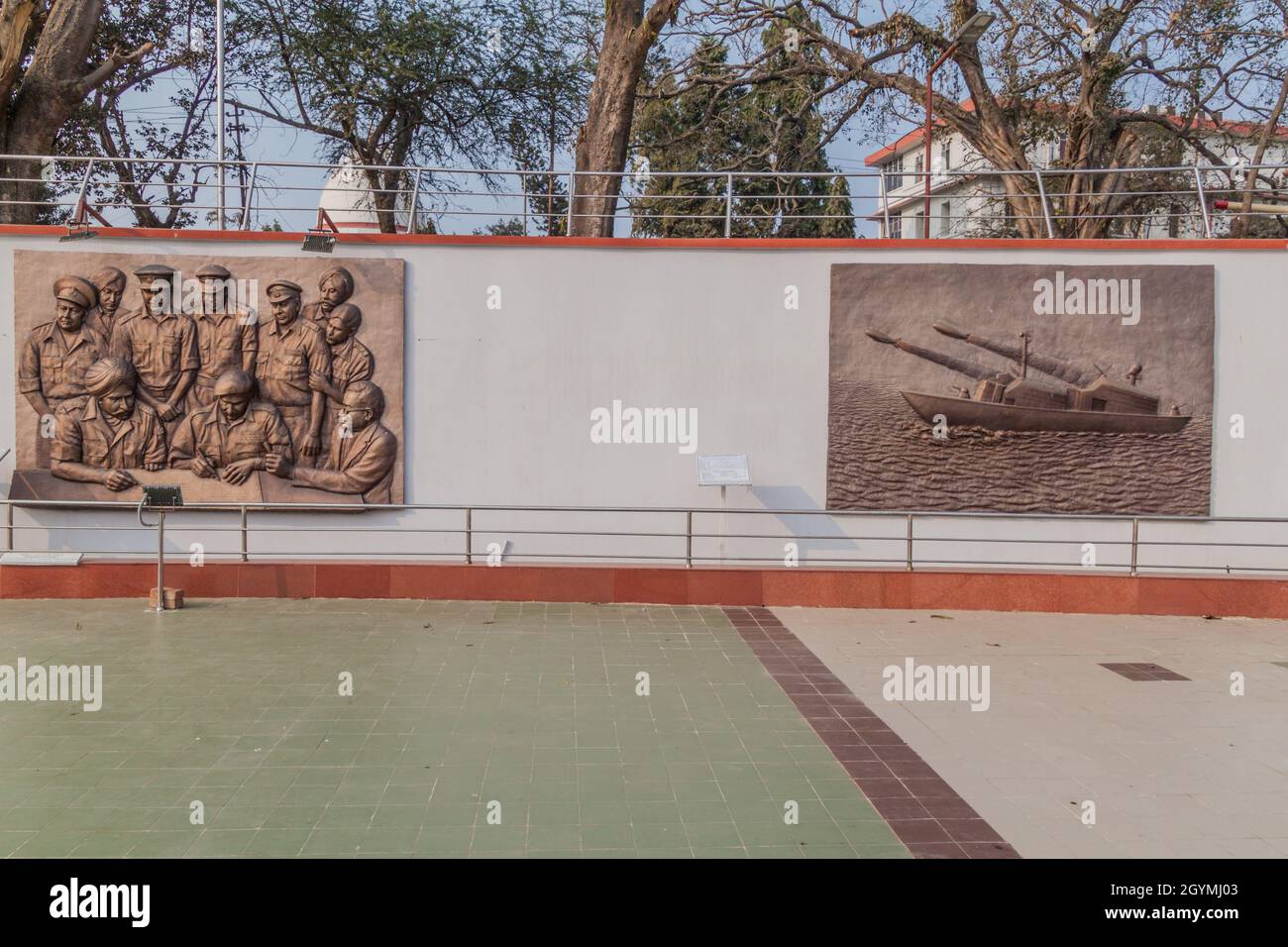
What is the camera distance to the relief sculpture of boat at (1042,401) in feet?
39.0

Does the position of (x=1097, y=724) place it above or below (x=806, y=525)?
below

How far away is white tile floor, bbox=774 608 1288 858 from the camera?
17.4ft

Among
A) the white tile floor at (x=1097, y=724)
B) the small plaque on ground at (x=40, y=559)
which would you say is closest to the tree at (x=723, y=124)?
the white tile floor at (x=1097, y=724)

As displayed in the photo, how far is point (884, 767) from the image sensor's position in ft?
20.2

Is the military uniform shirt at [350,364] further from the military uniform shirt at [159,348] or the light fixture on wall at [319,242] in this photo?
the military uniform shirt at [159,348]

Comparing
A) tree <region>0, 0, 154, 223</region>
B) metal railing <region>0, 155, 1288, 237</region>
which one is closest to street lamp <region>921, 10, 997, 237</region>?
metal railing <region>0, 155, 1288, 237</region>

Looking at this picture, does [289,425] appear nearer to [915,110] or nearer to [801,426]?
[801,426]

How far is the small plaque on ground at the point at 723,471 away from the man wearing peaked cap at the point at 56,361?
7.45 metres


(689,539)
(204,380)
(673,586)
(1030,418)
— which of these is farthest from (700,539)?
(204,380)

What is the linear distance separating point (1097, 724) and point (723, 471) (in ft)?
17.9

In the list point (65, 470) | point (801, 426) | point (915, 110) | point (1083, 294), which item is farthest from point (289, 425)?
point (915, 110)

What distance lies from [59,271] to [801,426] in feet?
30.4

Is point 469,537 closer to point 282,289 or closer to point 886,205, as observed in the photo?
point 282,289

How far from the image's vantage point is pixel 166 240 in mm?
11891
